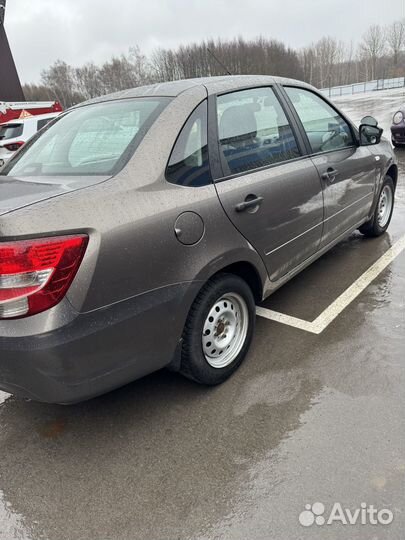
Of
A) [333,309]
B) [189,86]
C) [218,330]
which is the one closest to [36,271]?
[218,330]

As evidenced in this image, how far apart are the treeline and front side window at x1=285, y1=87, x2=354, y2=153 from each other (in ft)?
195

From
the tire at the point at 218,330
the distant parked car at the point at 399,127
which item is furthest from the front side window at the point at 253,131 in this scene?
the distant parked car at the point at 399,127

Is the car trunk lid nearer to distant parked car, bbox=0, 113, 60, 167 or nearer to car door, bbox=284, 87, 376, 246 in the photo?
car door, bbox=284, 87, 376, 246

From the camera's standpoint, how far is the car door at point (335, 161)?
3.16m

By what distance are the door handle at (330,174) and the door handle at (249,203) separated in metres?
0.90

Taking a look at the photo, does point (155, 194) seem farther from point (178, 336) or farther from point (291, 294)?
point (291, 294)

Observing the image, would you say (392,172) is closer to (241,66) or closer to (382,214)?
(382,214)

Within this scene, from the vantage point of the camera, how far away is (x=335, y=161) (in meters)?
3.32

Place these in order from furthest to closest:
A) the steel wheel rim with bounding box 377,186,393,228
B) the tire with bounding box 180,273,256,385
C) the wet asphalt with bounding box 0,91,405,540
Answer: the steel wheel rim with bounding box 377,186,393,228
the tire with bounding box 180,273,256,385
the wet asphalt with bounding box 0,91,405,540

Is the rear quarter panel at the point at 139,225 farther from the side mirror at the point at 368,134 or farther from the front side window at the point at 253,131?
the side mirror at the point at 368,134

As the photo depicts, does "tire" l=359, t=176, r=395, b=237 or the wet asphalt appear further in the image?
"tire" l=359, t=176, r=395, b=237

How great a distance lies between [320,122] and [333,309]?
5.10 ft

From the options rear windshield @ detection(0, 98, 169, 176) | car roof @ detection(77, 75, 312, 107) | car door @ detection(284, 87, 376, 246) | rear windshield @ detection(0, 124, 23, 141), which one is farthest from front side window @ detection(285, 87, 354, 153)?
rear windshield @ detection(0, 124, 23, 141)

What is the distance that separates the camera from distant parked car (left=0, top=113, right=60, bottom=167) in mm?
9164
